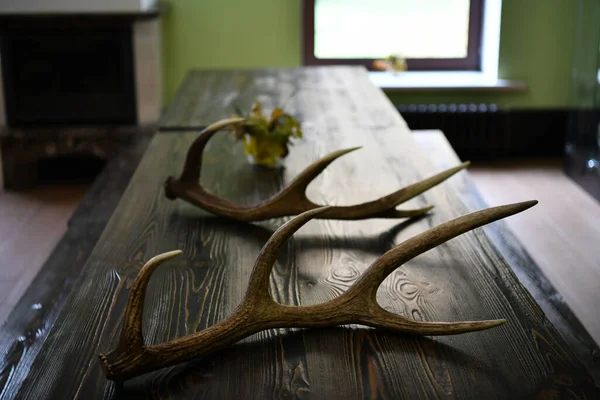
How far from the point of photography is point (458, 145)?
5.50 meters

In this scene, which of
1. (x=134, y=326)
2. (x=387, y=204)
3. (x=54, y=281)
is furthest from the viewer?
(x=54, y=281)

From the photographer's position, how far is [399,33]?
5688mm

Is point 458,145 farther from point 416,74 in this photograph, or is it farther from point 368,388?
point 368,388

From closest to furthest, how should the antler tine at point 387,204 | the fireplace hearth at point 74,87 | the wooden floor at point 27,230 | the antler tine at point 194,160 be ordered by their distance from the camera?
1. the antler tine at point 387,204
2. the antler tine at point 194,160
3. the wooden floor at point 27,230
4. the fireplace hearth at point 74,87

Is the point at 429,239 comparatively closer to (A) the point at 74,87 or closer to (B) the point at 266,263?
(B) the point at 266,263

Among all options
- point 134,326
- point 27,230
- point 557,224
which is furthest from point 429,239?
point 27,230

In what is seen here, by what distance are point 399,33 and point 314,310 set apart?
4.68 m

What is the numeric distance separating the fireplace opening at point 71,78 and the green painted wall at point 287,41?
0.44 meters

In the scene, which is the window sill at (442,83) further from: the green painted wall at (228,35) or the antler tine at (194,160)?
the antler tine at (194,160)

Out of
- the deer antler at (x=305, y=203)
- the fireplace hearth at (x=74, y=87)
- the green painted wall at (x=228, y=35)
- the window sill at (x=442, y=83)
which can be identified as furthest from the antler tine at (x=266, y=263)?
the green painted wall at (x=228, y=35)

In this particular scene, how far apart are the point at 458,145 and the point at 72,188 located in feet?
8.67

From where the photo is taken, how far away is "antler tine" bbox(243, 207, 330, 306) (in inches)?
48.6

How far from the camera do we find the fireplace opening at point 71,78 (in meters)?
4.99

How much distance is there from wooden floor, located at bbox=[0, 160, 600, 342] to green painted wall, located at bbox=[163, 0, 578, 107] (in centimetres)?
57
